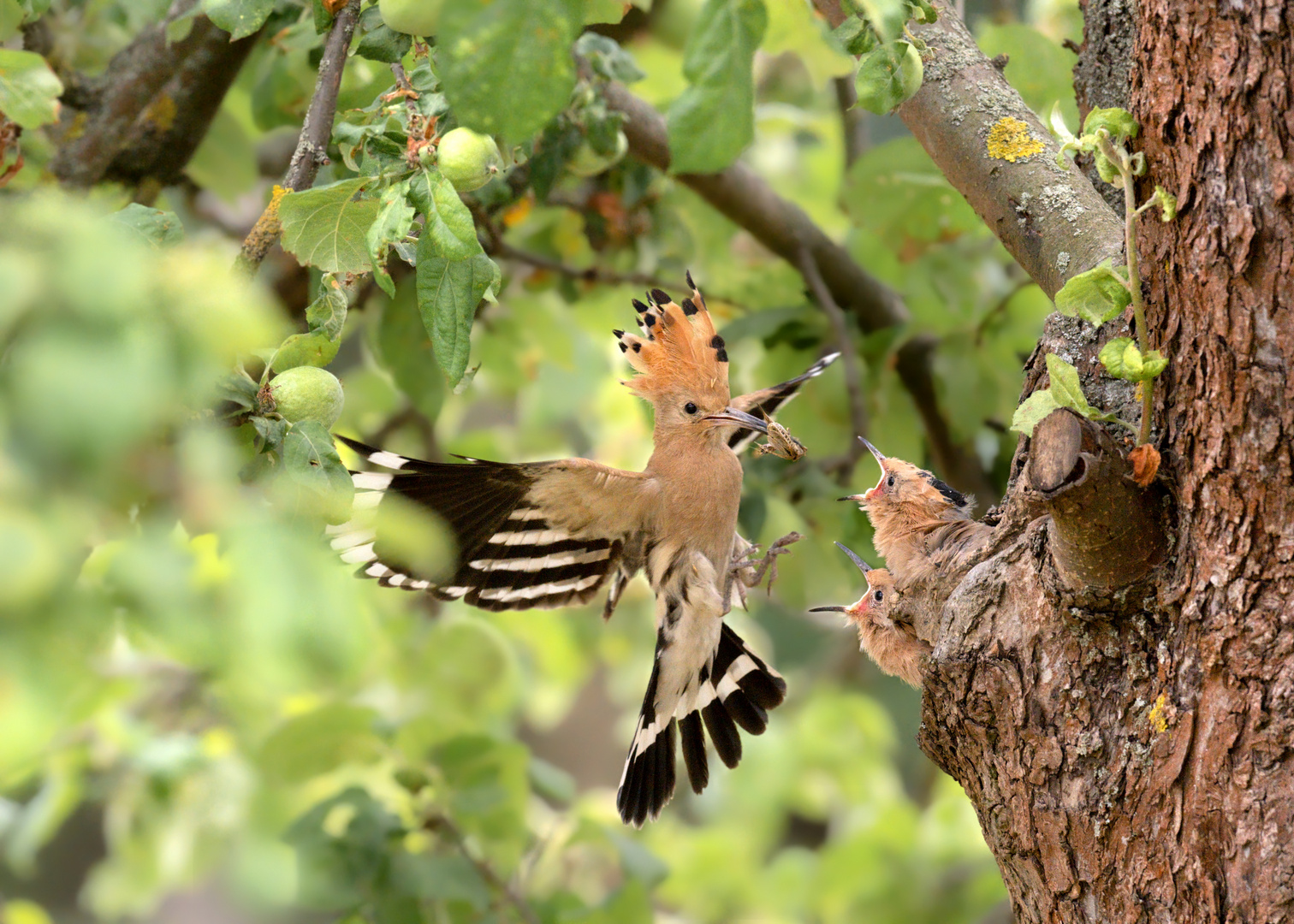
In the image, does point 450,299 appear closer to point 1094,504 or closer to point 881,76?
point 881,76

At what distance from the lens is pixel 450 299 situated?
1.26m

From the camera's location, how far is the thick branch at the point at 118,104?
7.62 feet

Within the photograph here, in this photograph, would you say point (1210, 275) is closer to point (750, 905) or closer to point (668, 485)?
point (668, 485)

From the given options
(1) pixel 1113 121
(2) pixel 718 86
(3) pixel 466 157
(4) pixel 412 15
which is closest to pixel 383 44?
(4) pixel 412 15

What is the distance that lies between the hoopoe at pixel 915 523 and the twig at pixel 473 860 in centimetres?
114

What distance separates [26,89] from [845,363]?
160 centimetres

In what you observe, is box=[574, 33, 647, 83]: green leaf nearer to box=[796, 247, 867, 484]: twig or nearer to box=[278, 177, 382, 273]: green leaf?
box=[796, 247, 867, 484]: twig

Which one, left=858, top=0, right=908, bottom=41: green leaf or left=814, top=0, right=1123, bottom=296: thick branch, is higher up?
left=858, top=0, right=908, bottom=41: green leaf

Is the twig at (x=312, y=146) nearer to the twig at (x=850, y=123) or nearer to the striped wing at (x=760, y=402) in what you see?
the striped wing at (x=760, y=402)

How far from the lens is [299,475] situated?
119 centimetres

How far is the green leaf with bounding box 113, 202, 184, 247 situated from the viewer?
1.25 meters

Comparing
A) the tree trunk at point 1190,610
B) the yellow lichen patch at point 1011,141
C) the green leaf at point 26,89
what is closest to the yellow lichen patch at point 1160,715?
the tree trunk at point 1190,610

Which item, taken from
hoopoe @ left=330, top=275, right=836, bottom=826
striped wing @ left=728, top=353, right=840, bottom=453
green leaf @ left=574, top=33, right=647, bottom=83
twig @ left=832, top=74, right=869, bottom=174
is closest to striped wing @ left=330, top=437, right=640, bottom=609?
hoopoe @ left=330, top=275, right=836, bottom=826

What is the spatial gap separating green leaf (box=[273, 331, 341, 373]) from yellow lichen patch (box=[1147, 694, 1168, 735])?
939 millimetres
